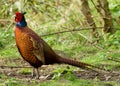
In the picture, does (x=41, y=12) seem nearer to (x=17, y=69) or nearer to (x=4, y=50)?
(x=4, y=50)

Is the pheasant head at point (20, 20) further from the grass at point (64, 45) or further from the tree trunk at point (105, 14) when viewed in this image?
the tree trunk at point (105, 14)

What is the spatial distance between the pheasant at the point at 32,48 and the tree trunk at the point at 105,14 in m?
2.86

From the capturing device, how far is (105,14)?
9.02 meters

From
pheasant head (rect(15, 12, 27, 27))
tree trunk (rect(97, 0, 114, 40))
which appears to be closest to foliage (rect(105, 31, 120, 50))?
tree trunk (rect(97, 0, 114, 40))

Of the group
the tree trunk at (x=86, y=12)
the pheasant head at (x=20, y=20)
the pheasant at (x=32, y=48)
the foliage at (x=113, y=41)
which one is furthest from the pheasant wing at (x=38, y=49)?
the tree trunk at (x=86, y=12)

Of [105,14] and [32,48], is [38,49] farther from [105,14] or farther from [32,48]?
[105,14]

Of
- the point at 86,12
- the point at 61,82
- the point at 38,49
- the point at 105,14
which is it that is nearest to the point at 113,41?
the point at 105,14

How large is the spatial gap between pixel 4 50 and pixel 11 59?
1.15 m

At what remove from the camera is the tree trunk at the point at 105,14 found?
29.1ft

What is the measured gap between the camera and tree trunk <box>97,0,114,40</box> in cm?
886

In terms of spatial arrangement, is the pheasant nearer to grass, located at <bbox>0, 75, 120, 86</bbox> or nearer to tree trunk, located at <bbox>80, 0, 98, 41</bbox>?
grass, located at <bbox>0, 75, 120, 86</bbox>

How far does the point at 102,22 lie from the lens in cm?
916

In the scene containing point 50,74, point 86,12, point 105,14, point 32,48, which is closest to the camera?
point 32,48

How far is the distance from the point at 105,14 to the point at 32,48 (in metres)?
3.43
